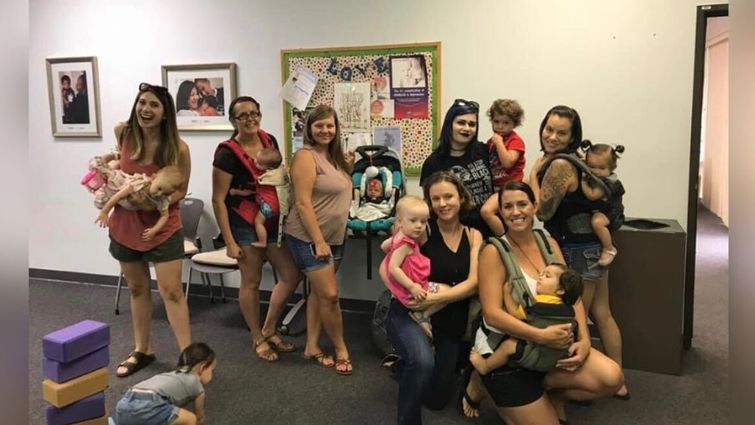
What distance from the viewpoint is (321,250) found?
301 centimetres

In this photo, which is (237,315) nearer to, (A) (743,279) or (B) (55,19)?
(B) (55,19)

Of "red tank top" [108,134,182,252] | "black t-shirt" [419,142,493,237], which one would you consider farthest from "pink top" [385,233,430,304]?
"red tank top" [108,134,182,252]

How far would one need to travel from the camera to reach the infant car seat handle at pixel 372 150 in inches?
144

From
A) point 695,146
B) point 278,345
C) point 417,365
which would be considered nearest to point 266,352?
point 278,345

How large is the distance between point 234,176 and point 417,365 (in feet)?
4.77

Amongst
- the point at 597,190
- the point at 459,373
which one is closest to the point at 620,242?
the point at 597,190

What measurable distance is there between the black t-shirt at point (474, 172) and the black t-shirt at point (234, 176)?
96 centimetres

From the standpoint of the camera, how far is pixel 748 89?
38cm

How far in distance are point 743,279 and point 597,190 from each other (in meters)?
2.43

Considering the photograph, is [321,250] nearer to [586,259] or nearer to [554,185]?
[554,185]

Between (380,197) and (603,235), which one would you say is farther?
(380,197)

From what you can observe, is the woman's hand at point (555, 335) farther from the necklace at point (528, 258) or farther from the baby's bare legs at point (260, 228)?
the baby's bare legs at point (260, 228)

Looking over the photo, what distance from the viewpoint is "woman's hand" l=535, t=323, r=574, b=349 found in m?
2.23

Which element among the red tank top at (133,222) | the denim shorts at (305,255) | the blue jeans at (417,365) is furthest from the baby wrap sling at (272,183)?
the blue jeans at (417,365)
